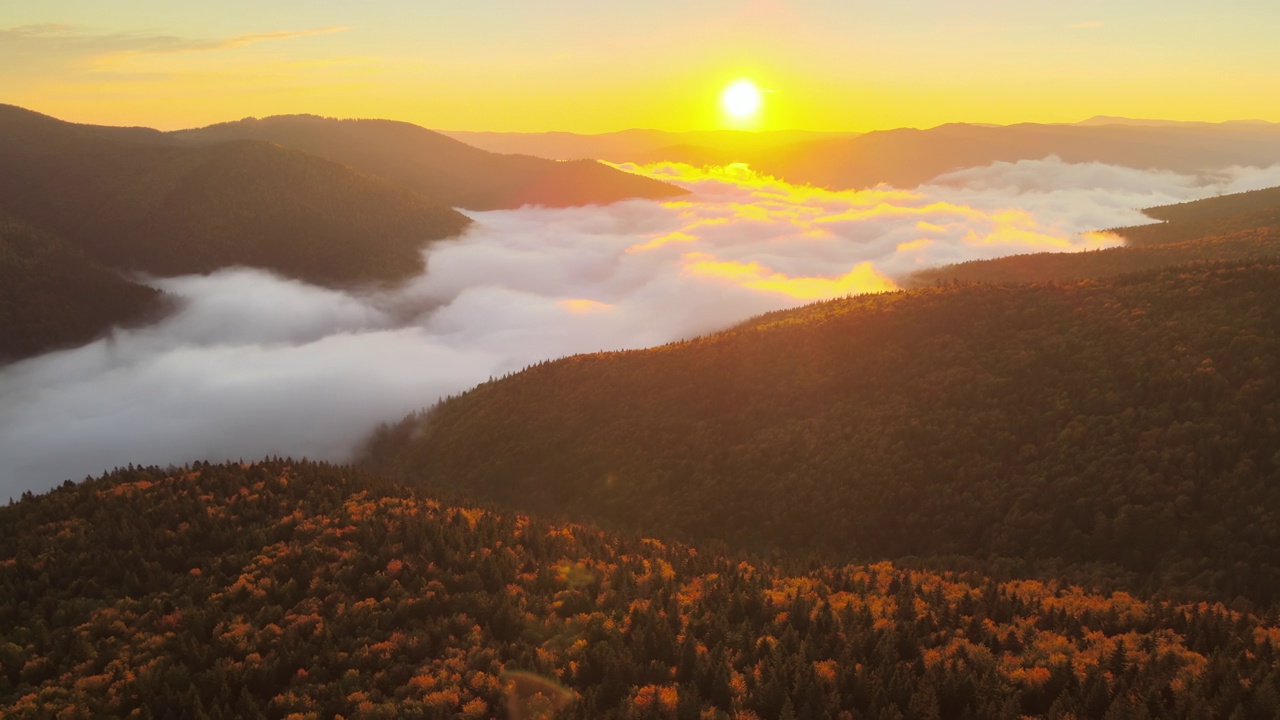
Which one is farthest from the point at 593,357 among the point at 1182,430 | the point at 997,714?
the point at 997,714

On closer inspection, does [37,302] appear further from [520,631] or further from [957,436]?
[520,631]

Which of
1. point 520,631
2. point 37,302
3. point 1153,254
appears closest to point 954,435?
point 520,631

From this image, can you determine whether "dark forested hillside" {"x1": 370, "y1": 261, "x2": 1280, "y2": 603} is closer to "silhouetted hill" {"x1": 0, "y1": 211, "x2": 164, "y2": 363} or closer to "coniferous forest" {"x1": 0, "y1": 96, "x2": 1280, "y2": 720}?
"coniferous forest" {"x1": 0, "y1": 96, "x2": 1280, "y2": 720}

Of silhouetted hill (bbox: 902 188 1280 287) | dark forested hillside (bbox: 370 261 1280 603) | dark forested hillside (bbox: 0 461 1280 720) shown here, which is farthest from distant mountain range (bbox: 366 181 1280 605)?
silhouetted hill (bbox: 902 188 1280 287)

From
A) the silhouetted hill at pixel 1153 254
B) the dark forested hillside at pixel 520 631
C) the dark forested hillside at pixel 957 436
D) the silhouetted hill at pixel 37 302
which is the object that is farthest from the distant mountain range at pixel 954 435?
the silhouetted hill at pixel 37 302

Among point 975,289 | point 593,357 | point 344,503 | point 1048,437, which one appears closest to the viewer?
point 344,503

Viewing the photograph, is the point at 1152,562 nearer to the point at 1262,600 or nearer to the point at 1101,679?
the point at 1262,600

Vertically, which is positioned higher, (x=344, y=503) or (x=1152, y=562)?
(x=344, y=503)
